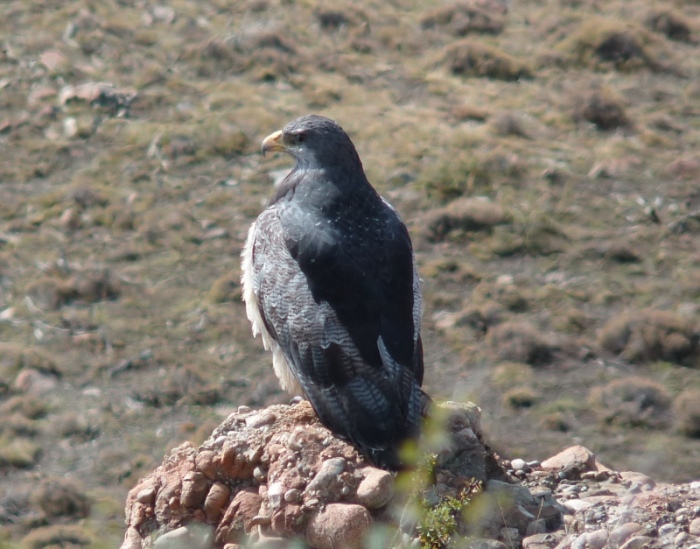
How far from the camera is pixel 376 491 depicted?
550cm

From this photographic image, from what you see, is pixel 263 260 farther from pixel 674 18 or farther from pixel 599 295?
pixel 674 18

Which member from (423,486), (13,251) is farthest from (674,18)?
(423,486)

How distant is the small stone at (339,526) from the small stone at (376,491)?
6 cm

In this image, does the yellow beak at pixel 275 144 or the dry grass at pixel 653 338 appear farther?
the dry grass at pixel 653 338

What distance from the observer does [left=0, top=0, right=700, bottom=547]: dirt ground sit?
9.20 meters

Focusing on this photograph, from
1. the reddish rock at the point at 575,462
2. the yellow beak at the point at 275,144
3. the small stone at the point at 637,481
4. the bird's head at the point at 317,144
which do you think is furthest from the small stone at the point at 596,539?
the yellow beak at the point at 275,144

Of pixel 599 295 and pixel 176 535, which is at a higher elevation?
pixel 176 535

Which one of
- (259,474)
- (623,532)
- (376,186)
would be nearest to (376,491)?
(259,474)

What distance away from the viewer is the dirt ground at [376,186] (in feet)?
30.2

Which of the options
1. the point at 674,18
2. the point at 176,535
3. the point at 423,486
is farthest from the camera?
the point at 674,18

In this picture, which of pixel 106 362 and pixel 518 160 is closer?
pixel 106 362

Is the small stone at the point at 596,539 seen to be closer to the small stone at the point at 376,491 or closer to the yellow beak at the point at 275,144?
the small stone at the point at 376,491

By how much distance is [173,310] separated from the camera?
10742 mm

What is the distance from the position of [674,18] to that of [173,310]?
30.6ft
